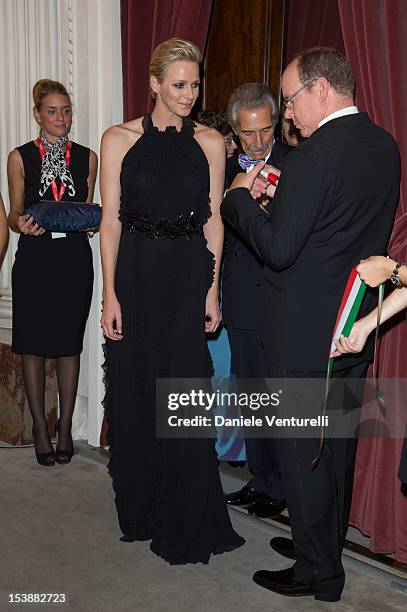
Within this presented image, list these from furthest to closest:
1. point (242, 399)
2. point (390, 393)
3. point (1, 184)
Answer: point (1, 184) < point (242, 399) < point (390, 393)

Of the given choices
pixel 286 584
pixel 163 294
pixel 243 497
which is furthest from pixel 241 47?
pixel 286 584

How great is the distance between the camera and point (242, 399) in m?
3.62

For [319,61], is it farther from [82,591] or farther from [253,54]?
[82,591]

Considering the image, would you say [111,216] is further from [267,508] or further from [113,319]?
[267,508]

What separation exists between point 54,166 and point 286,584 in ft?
7.69

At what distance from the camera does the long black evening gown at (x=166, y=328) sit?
9.98 ft

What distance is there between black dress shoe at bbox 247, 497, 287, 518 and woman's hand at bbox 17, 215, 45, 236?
1686 millimetres

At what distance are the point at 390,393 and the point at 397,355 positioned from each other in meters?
0.15

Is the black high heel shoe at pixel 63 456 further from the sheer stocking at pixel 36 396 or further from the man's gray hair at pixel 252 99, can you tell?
the man's gray hair at pixel 252 99

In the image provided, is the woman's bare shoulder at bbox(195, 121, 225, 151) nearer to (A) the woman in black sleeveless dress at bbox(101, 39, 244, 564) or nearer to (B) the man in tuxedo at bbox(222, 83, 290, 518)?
(A) the woman in black sleeveless dress at bbox(101, 39, 244, 564)

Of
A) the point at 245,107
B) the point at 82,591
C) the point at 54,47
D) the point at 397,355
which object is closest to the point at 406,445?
the point at 397,355

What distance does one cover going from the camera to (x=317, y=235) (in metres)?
2.45

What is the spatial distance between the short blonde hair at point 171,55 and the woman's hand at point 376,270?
1.18 meters

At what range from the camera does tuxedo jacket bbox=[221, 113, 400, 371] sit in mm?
2357
